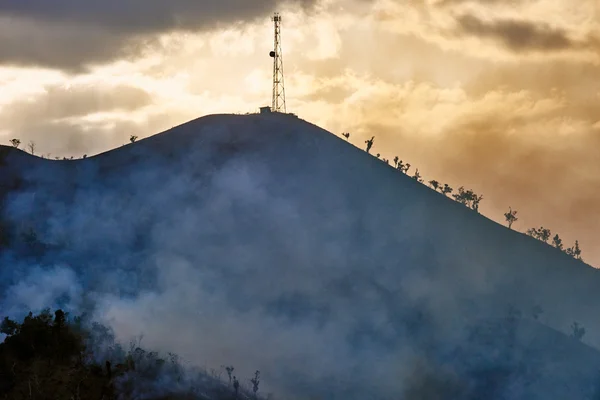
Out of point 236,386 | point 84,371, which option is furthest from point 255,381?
point 84,371

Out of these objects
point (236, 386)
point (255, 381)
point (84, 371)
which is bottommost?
point (84, 371)

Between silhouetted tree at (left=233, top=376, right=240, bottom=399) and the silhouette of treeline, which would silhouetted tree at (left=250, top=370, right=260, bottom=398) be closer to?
the silhouette of treeline

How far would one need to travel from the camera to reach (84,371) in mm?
148875

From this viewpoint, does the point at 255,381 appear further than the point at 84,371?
Yes

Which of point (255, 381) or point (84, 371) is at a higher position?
point (255, 381)

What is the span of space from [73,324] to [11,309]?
1538 cm

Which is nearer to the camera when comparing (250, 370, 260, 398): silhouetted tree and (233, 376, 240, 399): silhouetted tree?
(233, 376, 240, 399): silhouetted tree

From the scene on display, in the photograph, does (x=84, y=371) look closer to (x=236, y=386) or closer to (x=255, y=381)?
(x=236, y=386)

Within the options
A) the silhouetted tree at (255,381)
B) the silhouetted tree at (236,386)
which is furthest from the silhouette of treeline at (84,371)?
the silhouetted tree at (255,381)

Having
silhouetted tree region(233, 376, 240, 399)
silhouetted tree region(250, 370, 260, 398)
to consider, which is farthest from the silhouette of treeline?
silhouetted tree region(250, 370, 260, 398)

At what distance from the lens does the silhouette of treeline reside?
14312cm

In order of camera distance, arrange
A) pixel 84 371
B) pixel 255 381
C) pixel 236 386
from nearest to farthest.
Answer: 1. pixel 84 371
2. pixel 236 386
3. pixel 255 381

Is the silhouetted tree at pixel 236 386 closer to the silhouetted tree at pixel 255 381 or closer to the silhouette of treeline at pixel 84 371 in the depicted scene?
the silhouette of treeline at pixel 84 371

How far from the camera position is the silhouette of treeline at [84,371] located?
470 ft
